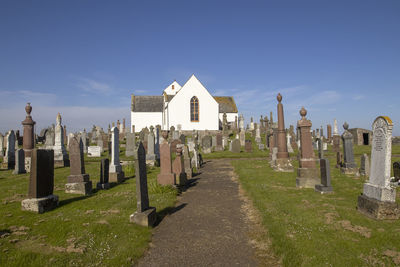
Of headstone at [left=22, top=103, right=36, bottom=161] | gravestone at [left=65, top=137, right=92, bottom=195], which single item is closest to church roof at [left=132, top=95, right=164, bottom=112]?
headstone at [left=22, top=103, right=36, bottom=161]

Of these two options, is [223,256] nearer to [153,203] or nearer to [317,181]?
[153,203]

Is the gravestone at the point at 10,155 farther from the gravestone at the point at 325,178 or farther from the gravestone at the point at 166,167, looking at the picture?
the gravestone at the point at 325,178

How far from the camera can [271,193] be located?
27.2 ft

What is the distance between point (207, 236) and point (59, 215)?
11.8 feet

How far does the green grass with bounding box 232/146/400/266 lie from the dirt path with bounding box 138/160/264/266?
0.56m

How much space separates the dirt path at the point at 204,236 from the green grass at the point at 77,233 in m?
0.31

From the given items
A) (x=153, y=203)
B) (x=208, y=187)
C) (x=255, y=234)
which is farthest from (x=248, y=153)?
(x=255, y=234)

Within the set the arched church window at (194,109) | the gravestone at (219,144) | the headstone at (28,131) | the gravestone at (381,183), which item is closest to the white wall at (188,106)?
the arched church window at (194,109)

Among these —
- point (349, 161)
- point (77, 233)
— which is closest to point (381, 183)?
point (77, 233)

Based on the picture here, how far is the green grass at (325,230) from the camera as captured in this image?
389 centimetres

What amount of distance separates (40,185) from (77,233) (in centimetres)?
243

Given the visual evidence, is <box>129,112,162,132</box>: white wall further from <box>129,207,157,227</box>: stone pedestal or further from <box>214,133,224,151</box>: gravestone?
<box>129,207,157,227</box>: stone pedestal

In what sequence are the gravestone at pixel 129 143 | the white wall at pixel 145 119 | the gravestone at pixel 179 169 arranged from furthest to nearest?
the white wall at pixel 145 119
the gravestone at pixel 129 143
the gravestone at pixel 179 169

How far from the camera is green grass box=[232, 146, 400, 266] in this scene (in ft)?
12.8
